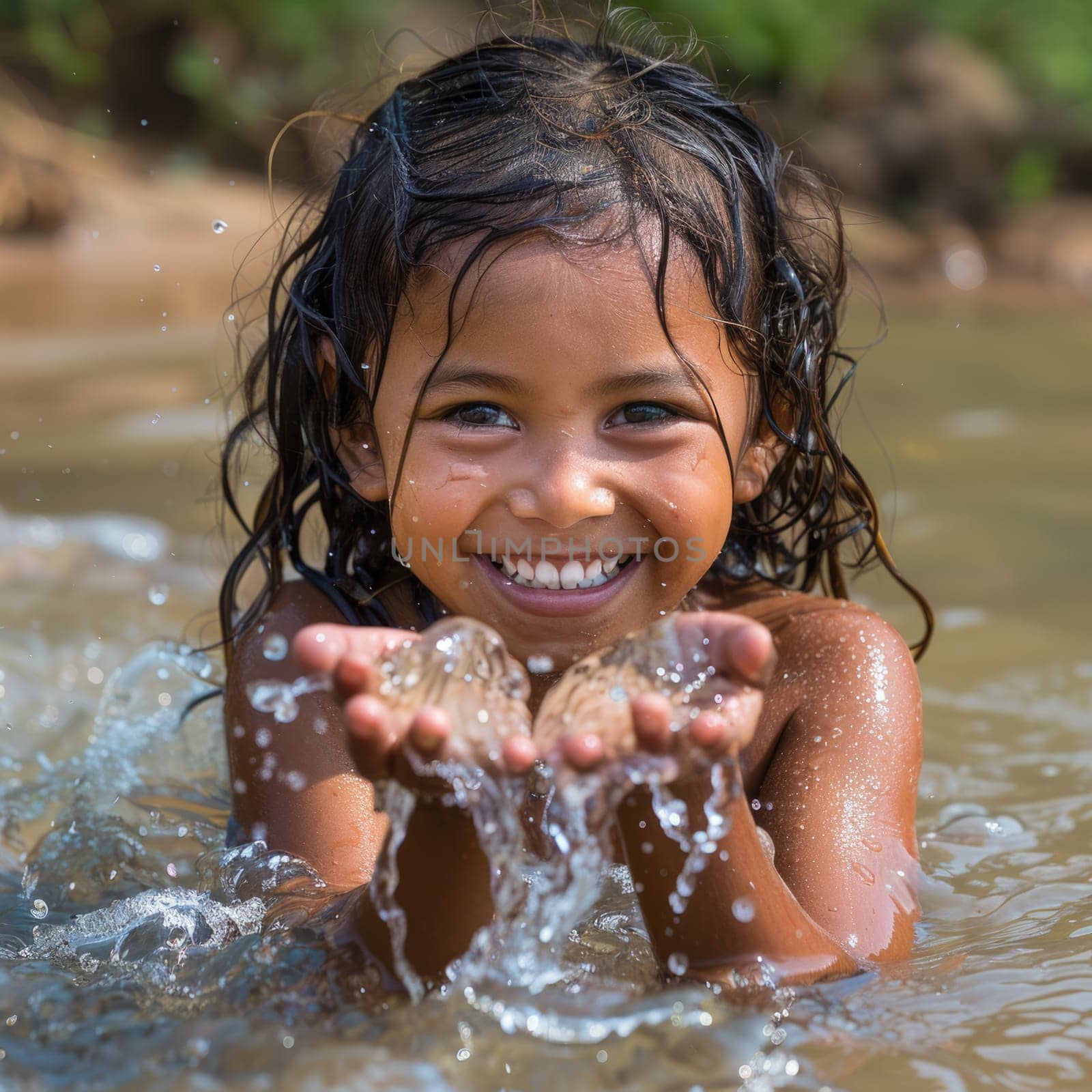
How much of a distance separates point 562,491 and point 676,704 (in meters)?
0.51

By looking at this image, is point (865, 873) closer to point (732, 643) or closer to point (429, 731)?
point (732, 643)

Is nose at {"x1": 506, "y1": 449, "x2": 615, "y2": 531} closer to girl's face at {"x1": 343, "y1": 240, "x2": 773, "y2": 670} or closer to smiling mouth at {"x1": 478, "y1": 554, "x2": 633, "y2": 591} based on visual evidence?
girl's face at {"x1": 343, "y1": 240, "x2": 773, "y2": 670}

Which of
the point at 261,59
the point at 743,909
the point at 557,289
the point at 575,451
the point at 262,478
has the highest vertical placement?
the point at 261,59

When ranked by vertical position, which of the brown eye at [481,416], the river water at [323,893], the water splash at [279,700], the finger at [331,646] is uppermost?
the brown eye at [481,416]

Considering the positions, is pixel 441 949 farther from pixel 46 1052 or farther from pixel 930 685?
pixel 930 685

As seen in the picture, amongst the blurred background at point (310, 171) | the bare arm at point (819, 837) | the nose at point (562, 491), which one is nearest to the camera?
the bare arm at point (819, 837)

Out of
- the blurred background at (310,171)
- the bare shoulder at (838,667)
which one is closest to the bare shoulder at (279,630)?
the bare shoulder at (838,667)

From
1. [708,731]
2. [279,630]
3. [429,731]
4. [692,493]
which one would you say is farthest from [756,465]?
[429,731]

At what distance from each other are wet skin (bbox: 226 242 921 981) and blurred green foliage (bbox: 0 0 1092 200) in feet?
26.2

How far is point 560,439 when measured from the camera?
216 centimetres

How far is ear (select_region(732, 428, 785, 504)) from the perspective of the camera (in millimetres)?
2561

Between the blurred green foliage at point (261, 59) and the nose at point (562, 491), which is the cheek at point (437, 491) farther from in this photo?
the blurred green foliage at point (261, 59)

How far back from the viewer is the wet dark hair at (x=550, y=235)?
7.50 ft

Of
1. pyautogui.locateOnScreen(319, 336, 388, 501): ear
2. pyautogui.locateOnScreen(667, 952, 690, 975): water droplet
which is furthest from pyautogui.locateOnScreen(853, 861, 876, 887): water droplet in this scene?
pyautogui.locateOnScreen(319, 336, 388, 501): ear
